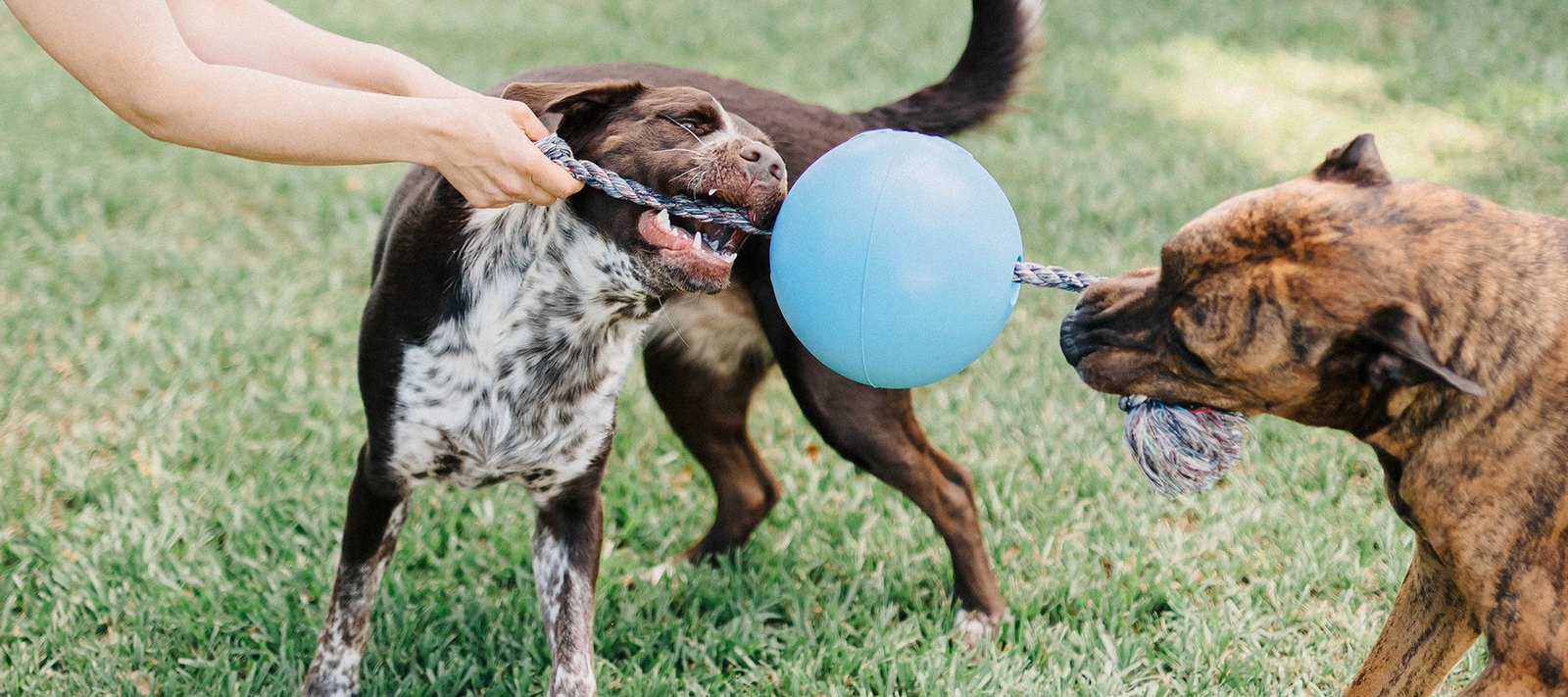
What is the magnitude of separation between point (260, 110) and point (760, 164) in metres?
1.06

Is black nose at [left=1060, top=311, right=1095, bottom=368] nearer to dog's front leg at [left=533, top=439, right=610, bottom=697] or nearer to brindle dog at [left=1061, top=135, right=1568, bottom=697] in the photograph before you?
brindle dog at [left=1061, top=135, right=1568, bottom=697]

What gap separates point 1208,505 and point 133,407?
4107 mm

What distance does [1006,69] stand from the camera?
3.84 m

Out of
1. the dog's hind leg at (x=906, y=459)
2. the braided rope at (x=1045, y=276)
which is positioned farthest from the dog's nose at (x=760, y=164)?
the dog's hind leg at (x=906, y=459)

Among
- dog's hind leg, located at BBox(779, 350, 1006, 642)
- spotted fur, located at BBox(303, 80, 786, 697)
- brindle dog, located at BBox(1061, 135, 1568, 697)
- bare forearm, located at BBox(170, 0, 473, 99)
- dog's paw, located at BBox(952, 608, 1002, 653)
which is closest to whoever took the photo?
brindle dog, located at BBox(1061, 135, 1568, 697)

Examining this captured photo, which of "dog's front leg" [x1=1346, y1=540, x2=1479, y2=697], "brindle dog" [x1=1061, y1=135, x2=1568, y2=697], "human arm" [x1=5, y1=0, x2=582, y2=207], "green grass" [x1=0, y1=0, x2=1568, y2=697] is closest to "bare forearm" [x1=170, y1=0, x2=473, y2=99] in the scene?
"human arm" [x1=5, y1=0, x2=582, y2=207]

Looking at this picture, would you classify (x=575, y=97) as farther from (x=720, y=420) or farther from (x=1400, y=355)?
(x=1400, y=355)

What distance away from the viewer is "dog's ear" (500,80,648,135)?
2.65 m

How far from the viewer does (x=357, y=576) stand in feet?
10.3

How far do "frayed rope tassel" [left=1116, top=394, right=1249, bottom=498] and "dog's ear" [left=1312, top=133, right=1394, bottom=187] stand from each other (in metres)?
0.55

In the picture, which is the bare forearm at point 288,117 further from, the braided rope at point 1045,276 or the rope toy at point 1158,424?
the braided rope at point 1045,276

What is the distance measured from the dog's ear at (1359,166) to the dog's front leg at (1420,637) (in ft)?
2.68

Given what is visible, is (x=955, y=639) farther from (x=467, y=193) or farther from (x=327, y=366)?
(x=327, y=366)

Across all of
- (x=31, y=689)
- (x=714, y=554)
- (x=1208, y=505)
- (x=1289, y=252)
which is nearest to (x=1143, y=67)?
(x=1208, y=505)
